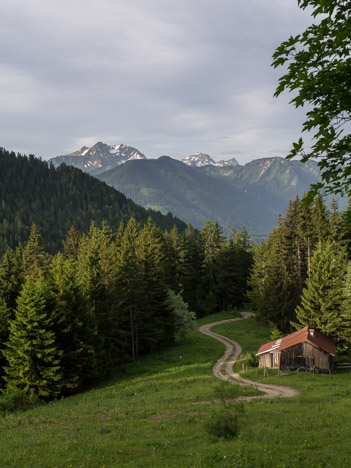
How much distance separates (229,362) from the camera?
47844mm

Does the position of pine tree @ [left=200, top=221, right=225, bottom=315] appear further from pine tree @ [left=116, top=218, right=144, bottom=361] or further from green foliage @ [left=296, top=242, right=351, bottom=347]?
green foliage @ [left=296, top=242, right=351, bottom=347]

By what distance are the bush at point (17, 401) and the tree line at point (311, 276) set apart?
109 ft

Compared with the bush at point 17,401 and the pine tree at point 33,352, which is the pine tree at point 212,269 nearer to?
the pine tree at point 33,352

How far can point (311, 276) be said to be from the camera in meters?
52.8

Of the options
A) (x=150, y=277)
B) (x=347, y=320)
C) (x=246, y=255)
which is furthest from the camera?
(x=246, y=255)

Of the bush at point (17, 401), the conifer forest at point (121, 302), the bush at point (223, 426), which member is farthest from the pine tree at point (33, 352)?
the bush at point (223, 426)

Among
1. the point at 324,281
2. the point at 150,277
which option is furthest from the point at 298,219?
the point at 150,277

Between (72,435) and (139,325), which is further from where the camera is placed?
(139,325)

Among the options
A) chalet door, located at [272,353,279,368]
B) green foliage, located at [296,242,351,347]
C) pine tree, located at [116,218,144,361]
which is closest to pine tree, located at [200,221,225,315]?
pine tree, located at [116,218,144,361]

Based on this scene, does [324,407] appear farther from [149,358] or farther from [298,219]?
[298,219]

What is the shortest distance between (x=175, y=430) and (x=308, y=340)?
26.9 metres

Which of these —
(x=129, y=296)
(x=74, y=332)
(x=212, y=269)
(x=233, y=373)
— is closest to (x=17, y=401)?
(x=74, y=332)

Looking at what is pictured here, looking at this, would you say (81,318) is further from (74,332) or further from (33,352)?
(33,352)

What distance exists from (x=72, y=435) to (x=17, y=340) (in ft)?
75.0
